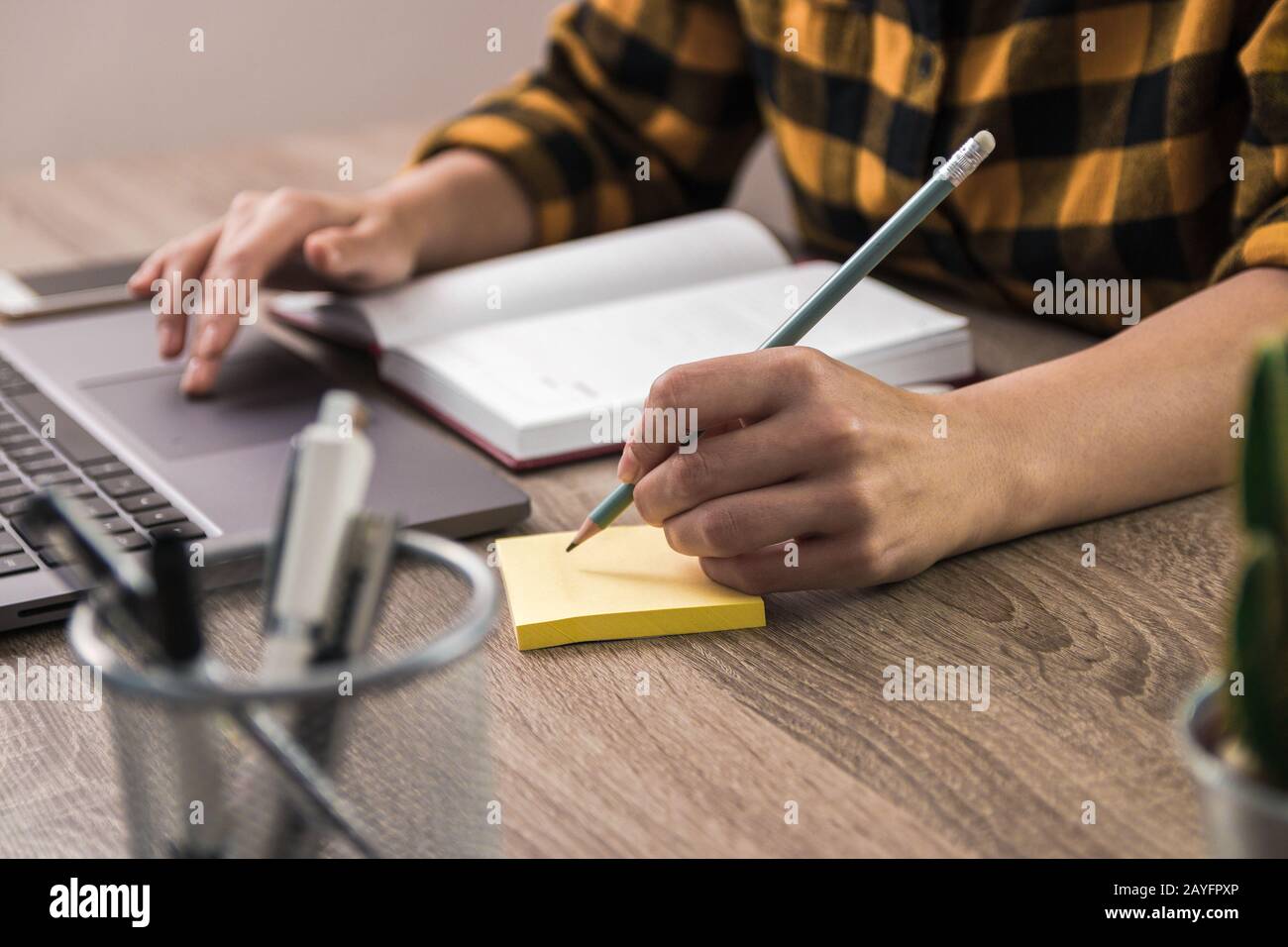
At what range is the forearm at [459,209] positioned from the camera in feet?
3.90

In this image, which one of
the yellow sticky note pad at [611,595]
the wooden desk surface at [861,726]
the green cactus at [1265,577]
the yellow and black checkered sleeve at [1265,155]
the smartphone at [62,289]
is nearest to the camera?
the green cactus at [1265,577]

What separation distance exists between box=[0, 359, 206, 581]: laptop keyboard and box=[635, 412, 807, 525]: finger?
228 mm

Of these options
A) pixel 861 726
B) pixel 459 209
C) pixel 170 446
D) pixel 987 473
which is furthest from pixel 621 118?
pixel 861 726

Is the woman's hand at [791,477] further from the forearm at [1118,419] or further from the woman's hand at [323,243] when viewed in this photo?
the woman's hand at [323,243]

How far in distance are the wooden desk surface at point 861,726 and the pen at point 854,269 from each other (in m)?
0.08

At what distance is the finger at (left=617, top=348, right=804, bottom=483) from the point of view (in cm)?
67

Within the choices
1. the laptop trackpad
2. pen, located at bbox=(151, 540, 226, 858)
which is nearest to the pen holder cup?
pen, located at bbox=(151, 540, 226, 858)

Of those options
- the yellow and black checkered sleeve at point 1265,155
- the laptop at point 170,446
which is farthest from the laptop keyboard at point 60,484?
the yellow and black checkered sleeve at point 1265,155

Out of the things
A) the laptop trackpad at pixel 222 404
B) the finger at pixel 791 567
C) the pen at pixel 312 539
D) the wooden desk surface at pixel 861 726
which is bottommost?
the laptop trackpad at pixel 222 404

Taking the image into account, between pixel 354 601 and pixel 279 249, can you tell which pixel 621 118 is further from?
pixel 354 601

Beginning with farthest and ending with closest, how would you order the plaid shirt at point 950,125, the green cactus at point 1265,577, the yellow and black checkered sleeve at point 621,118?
the yellow and black checkered sleeve at point 621,118 → the plaid shirt at point 950,125 → the green cactus at point 1265,577

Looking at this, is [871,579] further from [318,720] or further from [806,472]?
[318,720]
